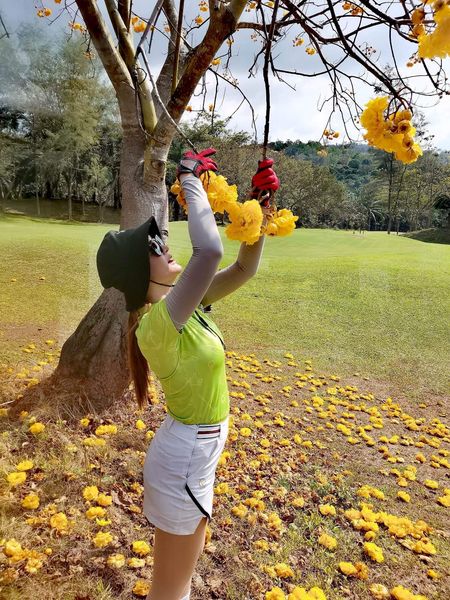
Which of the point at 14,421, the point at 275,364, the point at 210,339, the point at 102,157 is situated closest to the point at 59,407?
the point at 14,421

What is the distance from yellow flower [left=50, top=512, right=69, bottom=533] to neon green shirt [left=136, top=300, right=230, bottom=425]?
1184mm

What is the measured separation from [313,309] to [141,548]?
22.0 feet

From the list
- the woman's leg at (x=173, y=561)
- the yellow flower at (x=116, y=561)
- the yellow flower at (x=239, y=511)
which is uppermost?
the woman's leg at (x=173, y=561)

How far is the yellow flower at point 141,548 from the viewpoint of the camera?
2243 mm

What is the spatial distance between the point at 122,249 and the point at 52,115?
31493mm

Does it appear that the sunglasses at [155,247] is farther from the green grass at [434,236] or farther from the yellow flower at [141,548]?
the green grass at [434,236]

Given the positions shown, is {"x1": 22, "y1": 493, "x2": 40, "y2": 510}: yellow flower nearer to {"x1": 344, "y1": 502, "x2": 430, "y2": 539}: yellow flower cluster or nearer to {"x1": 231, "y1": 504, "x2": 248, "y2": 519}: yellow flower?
{"x1": 231, "y1": 504, "x2": 248, "y2": 519}: yellow flower

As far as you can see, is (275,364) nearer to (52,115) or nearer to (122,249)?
(122,249)

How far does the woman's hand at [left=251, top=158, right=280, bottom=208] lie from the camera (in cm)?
162

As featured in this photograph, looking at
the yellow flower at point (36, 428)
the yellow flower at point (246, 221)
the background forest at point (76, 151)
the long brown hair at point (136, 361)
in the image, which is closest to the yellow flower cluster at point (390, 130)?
the yellow flower at point (246, 221)

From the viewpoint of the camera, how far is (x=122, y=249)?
1.63 m

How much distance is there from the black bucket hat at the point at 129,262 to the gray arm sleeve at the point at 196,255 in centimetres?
23

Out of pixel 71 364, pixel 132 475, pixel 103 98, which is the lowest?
pixel 132 475

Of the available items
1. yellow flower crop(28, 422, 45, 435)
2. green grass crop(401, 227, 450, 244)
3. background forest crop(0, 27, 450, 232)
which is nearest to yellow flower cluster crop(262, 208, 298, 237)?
yellow flower crop(28, 422, 45, 435)
